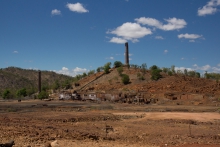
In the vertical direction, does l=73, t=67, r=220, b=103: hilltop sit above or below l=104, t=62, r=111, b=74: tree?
below

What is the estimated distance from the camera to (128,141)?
1370cm

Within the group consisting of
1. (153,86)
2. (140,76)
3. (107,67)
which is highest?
(107,67)

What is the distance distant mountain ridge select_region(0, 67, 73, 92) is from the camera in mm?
103912

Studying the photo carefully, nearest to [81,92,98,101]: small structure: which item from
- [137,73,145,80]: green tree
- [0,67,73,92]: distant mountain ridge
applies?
[137,73,145,80]: green tree

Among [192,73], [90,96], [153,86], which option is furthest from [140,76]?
[90,96]

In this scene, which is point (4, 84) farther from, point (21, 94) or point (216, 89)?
point (216, 89)

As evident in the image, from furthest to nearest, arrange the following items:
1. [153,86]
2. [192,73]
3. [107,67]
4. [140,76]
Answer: [107,67] → [192,73] → [140,76] → [153,86]

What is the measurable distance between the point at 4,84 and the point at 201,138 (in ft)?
329

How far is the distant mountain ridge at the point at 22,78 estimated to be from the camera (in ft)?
341

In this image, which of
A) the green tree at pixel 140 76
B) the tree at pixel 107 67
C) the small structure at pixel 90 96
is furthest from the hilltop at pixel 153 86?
the small structure at pixel 90 96

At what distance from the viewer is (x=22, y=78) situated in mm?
111750

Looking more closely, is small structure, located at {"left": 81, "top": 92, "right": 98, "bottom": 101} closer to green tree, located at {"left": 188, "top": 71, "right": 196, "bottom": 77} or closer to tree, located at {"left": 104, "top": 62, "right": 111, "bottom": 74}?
tree, located at {"left": 104, "top": 62, "right": 111, "bottom": 74}

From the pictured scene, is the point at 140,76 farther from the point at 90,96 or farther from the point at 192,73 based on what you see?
the point at 90,96

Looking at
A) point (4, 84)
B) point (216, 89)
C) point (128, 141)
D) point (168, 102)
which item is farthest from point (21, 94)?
point (128, 141)
